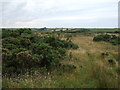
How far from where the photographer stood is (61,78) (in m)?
5.32

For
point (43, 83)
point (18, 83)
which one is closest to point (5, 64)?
point (18, 83)

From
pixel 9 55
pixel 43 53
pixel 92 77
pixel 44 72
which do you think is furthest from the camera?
pixel 43 53

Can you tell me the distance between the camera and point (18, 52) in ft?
22.2

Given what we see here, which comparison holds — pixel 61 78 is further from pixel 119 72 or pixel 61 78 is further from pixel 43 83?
pixel 119 72

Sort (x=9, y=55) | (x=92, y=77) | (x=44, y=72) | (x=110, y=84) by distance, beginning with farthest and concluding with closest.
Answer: (x=9, y=55)
(x=44, y=72)
(x=92, y=77)
(x=110, y=84)

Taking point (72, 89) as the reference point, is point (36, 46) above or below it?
above

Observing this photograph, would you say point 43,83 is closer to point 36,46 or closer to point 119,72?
point 119,72

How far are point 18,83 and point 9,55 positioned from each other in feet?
6.56

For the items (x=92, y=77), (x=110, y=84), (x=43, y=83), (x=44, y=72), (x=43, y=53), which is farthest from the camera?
(x=43, y=53)

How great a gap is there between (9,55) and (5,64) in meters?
0.36

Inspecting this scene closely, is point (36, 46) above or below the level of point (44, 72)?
above

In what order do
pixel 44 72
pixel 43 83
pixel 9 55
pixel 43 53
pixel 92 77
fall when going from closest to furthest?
1. pixel 43 83
2. pixel 92 77
3. pixel 44 72
4. pixel 9 55
5. pixel 43 53

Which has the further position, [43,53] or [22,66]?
[43,53]

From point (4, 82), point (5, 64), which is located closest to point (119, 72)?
point (4, 82)
